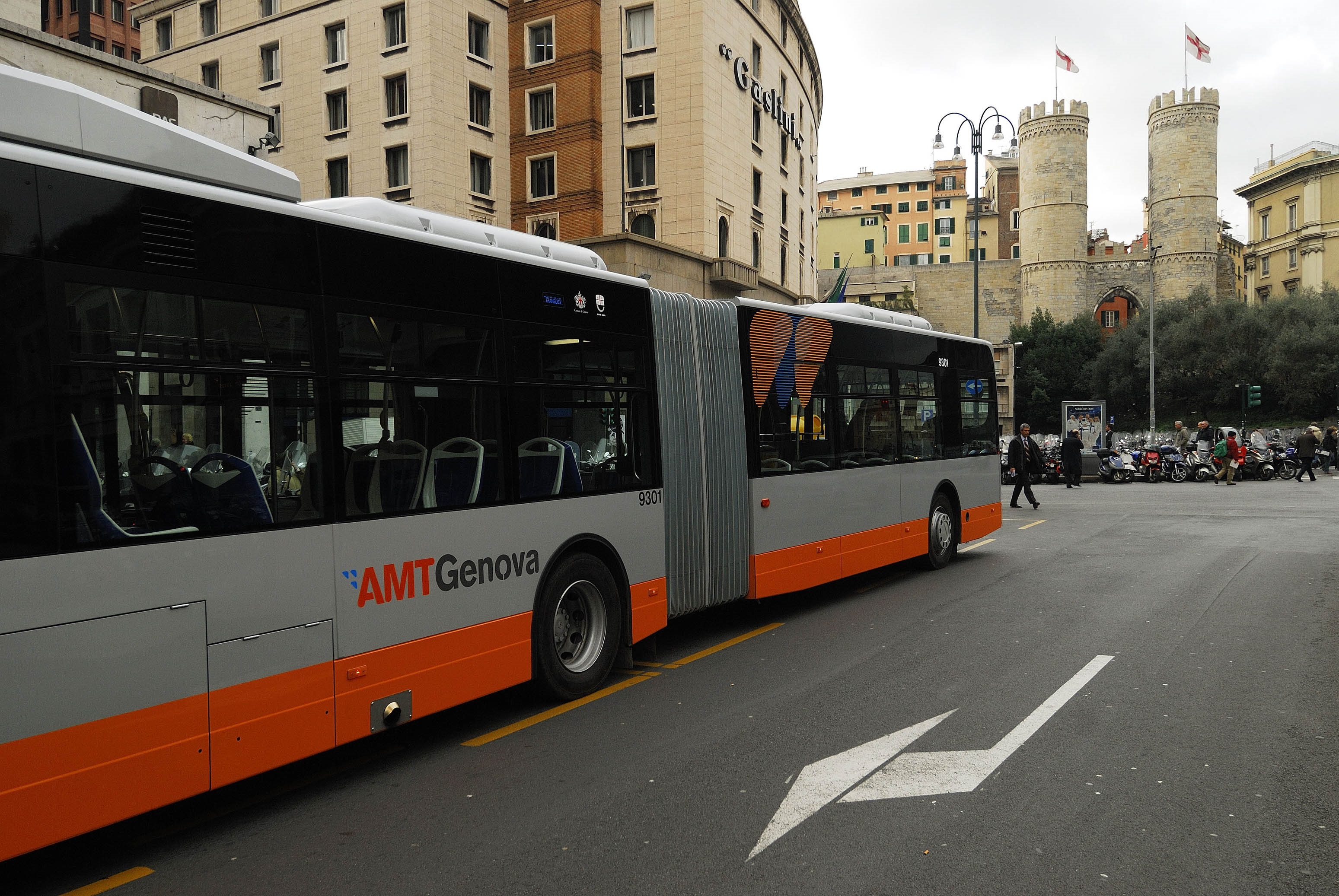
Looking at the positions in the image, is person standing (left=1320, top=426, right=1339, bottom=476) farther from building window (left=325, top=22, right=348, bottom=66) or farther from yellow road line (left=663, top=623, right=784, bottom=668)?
A: building window (left=325, top=22, right=348, bottom=66)

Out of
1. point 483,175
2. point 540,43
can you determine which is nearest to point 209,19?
point 483,175

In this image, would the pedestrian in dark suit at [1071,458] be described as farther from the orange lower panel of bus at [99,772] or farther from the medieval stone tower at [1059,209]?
the medieval stone tower at [1059,209]

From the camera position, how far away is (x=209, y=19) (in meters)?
38.8

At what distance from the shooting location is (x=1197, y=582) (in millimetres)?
10523

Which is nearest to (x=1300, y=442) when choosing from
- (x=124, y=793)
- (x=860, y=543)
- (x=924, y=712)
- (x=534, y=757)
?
(x=860, y=543)

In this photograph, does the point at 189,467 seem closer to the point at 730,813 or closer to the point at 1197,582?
the point at 730,813

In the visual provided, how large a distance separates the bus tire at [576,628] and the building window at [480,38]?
108ft

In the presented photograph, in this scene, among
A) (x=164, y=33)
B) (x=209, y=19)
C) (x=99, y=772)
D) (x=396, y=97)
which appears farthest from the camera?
(x=164, y=33)

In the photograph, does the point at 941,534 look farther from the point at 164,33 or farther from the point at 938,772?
the point at 164,33

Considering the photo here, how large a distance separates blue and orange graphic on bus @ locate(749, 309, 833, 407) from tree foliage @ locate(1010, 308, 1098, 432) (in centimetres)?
6558

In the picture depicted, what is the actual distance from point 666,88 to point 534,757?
3163 centimetres

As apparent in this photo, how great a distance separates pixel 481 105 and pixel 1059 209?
60.8 meters

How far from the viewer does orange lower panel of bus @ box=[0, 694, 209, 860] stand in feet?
11.5

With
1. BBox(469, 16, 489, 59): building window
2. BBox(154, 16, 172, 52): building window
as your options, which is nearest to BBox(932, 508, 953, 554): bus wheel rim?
BBox(469, 16, 489, 59): building window
